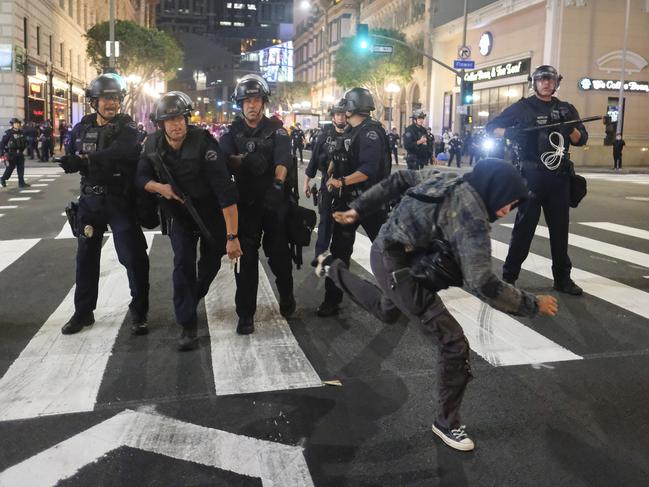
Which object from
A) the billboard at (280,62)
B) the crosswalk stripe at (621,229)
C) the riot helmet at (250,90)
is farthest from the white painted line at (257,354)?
the billboard at (280,62)

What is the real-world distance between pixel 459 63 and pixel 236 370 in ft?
90.3

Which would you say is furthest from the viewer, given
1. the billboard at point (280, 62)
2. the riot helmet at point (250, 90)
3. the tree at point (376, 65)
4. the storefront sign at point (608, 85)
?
the billboard at point (280, 62)

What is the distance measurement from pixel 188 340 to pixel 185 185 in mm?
1140

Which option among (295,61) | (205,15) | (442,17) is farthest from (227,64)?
(442,17)

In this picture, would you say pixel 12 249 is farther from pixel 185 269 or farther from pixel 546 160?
pixel 546 160

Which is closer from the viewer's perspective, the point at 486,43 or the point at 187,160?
the point at 187,160

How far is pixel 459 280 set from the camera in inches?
128

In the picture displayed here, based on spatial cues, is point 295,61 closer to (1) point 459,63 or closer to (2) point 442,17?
(2) point 442,17

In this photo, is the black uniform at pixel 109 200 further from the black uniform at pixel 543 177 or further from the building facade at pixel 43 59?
the building facade at pixel 43 59

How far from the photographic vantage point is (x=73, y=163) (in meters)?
4.89

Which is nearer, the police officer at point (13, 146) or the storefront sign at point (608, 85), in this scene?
the police officer at point (13, 146)

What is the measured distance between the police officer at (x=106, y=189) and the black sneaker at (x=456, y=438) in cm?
274

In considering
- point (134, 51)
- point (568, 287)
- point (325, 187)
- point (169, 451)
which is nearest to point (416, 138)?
point (568, 287)

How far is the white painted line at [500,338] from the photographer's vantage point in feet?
15.6
